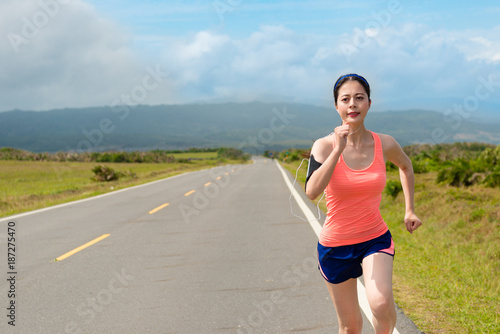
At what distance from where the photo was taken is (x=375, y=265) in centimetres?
298

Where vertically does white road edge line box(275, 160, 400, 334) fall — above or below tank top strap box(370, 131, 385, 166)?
below

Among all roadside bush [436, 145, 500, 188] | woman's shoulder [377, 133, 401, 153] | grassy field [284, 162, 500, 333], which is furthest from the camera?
roadside bush [436, 145, 500, 188]

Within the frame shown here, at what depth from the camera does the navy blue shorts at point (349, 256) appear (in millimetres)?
3074

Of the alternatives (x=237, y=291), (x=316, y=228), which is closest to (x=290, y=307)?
(x=237, y=291)

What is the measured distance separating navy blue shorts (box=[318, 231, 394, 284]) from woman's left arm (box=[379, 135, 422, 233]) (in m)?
0.33

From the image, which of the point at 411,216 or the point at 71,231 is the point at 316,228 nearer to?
the point at 71,231

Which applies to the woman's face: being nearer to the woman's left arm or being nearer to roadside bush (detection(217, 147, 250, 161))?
the woman's left arm

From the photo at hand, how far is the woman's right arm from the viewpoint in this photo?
107 inches

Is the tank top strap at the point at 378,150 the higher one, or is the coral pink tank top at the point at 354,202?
the tank top strap at the point at 378,150

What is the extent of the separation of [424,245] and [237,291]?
403 centimetres

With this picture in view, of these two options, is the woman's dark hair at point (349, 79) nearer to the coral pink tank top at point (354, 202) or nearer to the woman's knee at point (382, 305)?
the coral pink tank top at point (354, 202)

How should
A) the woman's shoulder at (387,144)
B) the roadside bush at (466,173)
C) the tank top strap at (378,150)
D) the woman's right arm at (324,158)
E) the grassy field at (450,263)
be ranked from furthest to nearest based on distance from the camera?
the roadside bush at (466,173)
the grassy field at (450,263)
the woman's shoulder at (387,144)
the tank top strap at (378,150)
the woman's right arm at (324,158)

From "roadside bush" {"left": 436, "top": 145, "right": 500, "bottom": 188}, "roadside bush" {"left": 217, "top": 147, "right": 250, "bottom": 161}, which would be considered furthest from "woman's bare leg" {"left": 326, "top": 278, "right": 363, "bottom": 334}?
"roadside bush" {"left": 217, "top": 147, "right": 250, "bottom": 161}

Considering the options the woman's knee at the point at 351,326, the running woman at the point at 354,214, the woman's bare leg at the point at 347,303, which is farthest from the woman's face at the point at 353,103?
the woman's knee at the point at 351,326
